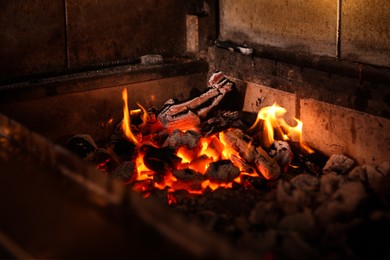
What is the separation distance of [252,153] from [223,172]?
550mm

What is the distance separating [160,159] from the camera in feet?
21.4

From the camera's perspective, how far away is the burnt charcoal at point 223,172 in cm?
627

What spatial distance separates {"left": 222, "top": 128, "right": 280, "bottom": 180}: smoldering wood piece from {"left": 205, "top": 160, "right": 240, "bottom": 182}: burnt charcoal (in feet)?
1.10

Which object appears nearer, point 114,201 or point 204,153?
point 114,201

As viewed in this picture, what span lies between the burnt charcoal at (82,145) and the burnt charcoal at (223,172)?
168 centimetres

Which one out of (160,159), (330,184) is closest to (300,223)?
(330,184)

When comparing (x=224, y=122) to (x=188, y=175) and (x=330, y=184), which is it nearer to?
(x=188, y=175)

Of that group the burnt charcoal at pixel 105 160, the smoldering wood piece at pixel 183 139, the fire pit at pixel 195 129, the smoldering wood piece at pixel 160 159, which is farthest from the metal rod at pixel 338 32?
the burnt charcoal at pixel 105 160

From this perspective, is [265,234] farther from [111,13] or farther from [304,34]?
[111,13]

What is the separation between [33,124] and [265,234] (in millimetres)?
3967

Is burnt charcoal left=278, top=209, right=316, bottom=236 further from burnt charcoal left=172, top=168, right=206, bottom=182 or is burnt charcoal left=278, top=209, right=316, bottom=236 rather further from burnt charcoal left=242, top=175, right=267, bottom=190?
burnt charcoal left=172, top=168, right=206, bottom=182

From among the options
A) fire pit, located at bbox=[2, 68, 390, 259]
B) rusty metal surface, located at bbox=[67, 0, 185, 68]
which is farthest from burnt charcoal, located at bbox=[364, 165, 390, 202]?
rusty metal surface, located at bbox=[67, 0, 185, 68]

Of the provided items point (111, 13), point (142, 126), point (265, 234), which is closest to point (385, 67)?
point (265, 234)

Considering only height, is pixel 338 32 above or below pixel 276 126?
above
